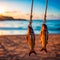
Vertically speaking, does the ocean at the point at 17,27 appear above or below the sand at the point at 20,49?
above

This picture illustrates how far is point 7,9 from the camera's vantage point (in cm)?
329

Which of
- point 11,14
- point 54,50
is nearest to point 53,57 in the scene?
point 54,50

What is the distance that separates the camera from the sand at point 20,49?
3303 mm

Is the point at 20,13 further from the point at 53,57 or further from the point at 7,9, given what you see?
the point at 53,57

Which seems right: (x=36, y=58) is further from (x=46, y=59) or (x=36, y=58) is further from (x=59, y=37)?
(x=59, y=37)

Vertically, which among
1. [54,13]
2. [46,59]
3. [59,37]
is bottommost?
[46,59]

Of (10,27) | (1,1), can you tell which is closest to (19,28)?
(10,27)

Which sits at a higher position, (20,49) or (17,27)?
(17,27)

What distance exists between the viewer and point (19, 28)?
3.30m

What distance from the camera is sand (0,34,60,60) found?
3.30m

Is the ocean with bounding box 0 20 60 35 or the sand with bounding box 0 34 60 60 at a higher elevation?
the ocean with bounding box 0 20 60 35

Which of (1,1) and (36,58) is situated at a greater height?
(1,1)

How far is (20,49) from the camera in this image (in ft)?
10.9

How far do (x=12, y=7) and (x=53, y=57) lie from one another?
792 mm
